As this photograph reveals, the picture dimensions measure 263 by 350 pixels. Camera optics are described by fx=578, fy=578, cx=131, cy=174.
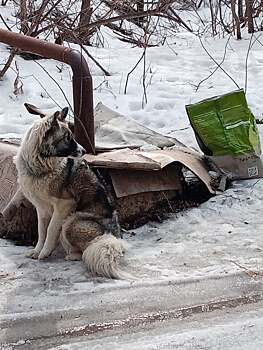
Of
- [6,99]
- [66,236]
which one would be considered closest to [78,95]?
[66,236]

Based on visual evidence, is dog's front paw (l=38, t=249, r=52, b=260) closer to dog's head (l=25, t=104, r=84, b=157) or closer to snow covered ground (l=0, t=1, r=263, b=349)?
snow covered ground (l=0, t=1, r=263, b=349)

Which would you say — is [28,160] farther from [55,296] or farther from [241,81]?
[241,81]

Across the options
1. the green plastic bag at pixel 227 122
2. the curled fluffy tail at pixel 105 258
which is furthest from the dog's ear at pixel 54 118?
the green plastic bag at pixel 227 122

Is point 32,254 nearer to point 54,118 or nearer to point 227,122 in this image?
point 54,118

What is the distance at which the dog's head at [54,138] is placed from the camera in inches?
159

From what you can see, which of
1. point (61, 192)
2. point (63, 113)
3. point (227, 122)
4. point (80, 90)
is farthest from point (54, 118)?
point (227, 122)

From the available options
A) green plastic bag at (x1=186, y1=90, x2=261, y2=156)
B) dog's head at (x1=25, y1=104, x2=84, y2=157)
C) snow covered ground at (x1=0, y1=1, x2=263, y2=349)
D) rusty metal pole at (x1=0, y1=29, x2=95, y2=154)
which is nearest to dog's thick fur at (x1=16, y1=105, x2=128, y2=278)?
dog's head at (x1=25, y1=104, x2=84, y2=157)

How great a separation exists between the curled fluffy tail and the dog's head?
27.0 inches

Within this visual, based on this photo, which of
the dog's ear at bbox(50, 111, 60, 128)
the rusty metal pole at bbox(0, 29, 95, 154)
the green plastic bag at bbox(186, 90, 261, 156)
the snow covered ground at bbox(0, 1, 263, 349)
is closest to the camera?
the snow covered ground at bbox(0, 1, 263, 349)

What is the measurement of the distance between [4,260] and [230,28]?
6313mm

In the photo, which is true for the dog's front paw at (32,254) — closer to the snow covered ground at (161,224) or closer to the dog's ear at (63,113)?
the snow covered ground at (161,224)

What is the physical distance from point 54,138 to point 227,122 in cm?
174

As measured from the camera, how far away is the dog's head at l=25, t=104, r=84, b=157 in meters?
4.04

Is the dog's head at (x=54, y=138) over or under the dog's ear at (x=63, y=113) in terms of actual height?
under
